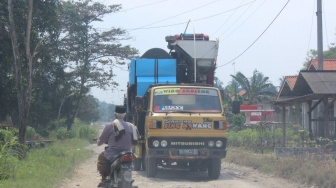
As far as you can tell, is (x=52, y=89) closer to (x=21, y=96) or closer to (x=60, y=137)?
(x=60, y=137)

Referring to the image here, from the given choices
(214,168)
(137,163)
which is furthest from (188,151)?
(137,163)

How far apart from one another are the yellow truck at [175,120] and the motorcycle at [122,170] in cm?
445

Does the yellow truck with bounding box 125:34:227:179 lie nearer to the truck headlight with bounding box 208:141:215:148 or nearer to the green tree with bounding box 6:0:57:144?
the truck headlight with bounding box 208:141:215:148

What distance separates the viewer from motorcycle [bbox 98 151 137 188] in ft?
29.6

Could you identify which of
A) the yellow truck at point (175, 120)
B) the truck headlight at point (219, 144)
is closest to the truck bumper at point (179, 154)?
the yellow truck at point (175, 120)

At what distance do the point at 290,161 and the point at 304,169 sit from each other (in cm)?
120

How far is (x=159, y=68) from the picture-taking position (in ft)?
53.1

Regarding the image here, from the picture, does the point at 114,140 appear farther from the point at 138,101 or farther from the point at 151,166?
the point at 138,101

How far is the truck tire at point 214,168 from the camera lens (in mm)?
14109

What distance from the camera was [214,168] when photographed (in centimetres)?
1412

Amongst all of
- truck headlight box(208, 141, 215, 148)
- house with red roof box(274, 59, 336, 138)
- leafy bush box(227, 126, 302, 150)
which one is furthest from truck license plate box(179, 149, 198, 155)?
house with red roof box(274, 59, 336, 138)

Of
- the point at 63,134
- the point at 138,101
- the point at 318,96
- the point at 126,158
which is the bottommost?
the point at 63,134

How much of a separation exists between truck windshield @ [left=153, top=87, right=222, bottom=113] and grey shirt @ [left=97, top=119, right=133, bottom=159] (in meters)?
4.44

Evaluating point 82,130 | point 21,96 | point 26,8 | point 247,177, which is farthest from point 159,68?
point 82,130
